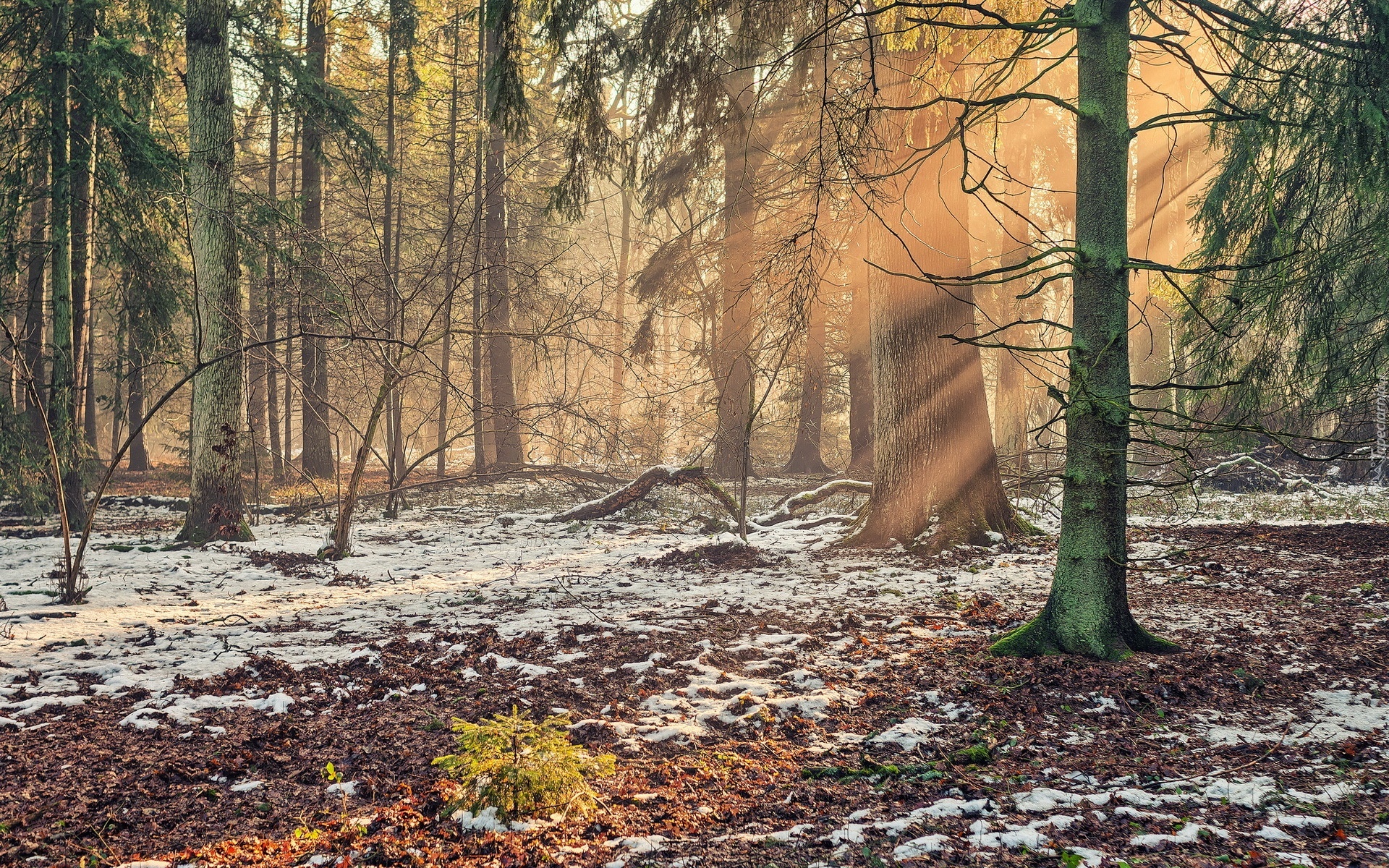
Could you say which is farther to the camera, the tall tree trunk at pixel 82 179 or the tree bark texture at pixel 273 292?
the tree bark texture at pixel 273 292

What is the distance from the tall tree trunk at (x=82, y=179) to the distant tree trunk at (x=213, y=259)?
1.73m

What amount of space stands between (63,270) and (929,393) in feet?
33.7

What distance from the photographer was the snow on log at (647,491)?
31.9 ft

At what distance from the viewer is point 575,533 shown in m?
10.5

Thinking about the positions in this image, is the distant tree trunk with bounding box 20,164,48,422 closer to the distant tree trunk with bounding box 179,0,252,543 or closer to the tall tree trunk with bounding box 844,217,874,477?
the distant tree trunk with bounding box 179,0,252,543

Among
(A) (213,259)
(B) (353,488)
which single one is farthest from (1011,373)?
(A) (213,259)

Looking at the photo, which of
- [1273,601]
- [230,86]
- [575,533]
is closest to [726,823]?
[1273,601]

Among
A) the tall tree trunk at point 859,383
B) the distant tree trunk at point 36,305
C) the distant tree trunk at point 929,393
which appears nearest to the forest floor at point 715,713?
the distant tree trunk at point 929,393

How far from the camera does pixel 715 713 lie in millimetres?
4102

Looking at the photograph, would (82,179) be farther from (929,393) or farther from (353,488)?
(929,393)

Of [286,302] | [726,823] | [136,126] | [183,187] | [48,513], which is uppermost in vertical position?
[136,126]

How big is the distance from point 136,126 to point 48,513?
5.48 meters

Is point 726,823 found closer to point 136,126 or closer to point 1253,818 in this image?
point 1253,818

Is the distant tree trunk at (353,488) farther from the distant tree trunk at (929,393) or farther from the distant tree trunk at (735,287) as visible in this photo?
the distant tree trunk at (735,287)
